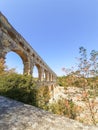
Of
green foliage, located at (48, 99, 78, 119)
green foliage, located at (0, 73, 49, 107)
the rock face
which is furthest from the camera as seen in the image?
green foliage, located at (48, 99, 78, 119)

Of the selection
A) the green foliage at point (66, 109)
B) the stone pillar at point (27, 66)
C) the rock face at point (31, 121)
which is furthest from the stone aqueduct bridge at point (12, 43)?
the rock face at point (31, 121)

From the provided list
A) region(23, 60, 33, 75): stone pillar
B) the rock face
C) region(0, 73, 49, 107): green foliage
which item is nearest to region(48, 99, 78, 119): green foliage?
region(23, 60, 33, 75): stone pillar

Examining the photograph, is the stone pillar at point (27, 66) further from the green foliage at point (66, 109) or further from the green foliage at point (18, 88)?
the green foliage at point (18, 88)

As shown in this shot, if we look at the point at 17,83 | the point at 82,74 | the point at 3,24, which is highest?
the point at 3,24

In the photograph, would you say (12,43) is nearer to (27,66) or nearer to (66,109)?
(27,66)

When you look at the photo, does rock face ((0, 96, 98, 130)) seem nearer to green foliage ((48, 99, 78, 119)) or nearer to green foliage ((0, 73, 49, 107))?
green foliage ((0, 73, 49, 107))

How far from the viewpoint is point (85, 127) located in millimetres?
1323

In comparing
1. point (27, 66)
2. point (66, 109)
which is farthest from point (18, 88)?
point (27, 66)

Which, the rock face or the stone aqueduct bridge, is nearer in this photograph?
the rock face

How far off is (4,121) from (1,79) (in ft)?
15.9

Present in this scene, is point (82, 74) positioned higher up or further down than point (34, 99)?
higher up

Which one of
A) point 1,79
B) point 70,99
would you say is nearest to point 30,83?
point 1,79

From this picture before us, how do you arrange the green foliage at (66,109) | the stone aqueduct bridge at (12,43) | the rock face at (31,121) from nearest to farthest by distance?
1. the rock face at (31,121)
2. the stone aqueduct bridge at (12,43)
3. the green foliage at (66,109)

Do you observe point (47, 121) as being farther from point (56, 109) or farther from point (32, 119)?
point (56, 109)
